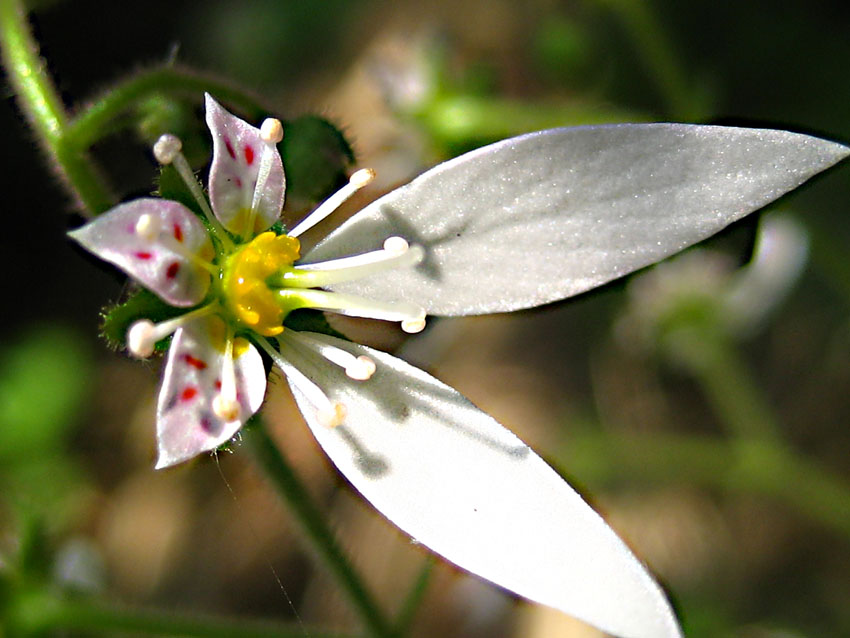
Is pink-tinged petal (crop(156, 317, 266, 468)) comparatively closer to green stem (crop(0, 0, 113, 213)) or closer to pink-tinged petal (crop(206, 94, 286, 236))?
pink-tinged petal (crop(206, 94, 286, 236))

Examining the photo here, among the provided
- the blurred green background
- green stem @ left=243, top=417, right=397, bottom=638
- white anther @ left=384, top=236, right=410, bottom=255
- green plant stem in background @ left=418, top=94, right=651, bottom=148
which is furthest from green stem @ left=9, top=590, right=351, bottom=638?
green plant stem in background @ left=418, top=94, right=651, bottom=148

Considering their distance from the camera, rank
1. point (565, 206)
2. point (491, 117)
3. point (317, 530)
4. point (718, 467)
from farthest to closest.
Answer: point (718, 467), point (491, 117), point (317, 530), point (565, 206)

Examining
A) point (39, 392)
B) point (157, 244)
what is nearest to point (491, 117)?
point (157, 244)

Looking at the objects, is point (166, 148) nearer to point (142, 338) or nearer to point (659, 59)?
point (142, 338)

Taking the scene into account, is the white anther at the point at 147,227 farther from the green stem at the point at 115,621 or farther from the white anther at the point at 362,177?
the green stem at the point at 115,621

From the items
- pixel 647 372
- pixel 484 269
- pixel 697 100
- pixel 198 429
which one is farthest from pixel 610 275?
pixel 647 372

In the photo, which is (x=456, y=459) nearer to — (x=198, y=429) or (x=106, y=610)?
(x=198, y=429)
